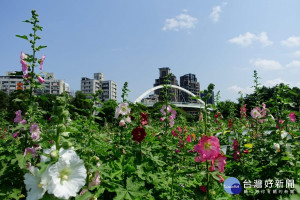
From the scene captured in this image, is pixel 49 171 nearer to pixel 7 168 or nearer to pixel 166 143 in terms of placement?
pixel 7 168

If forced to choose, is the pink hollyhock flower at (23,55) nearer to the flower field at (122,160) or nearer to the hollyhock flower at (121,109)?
the flower field at (122,160)

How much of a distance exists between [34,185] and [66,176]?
225 mm

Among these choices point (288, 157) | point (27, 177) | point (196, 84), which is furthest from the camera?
point (196, 84)

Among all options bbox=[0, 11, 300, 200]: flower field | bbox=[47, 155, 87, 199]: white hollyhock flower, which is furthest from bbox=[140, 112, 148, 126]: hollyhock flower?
bbox=[47, 155, 87, 199]: white hollyhock flower

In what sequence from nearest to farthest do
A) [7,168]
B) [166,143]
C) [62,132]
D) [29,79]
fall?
1. [62,132]
2. [7,168]
3. [29,79]
4. [166,143]

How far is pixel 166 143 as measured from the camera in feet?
13.9

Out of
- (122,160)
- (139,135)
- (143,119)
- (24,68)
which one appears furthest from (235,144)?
(24,68)

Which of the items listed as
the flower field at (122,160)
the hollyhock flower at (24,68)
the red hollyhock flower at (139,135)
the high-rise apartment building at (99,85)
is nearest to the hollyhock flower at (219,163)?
the flower field at (122,160)

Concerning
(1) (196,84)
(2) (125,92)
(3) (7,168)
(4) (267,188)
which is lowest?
(4) (267,188)

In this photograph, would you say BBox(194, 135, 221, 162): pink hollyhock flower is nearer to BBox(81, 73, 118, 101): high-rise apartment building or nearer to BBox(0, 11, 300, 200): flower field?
BBox(0, 11, 300, 200): flower field

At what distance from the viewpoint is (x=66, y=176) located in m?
1.49

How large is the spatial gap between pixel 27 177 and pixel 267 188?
325cm

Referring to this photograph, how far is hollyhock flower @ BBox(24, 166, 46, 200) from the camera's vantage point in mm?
1435

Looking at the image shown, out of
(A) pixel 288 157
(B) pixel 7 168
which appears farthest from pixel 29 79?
(A) pixel 288 157
